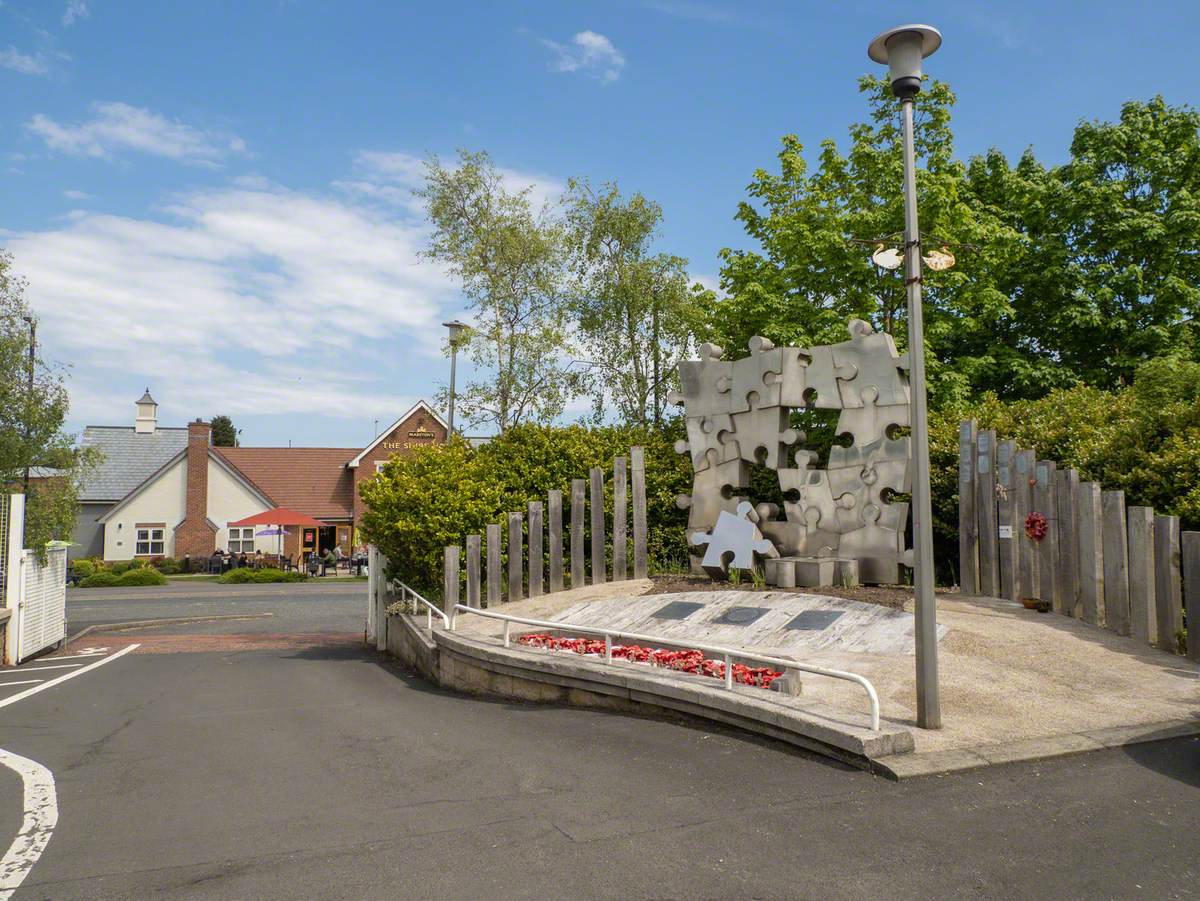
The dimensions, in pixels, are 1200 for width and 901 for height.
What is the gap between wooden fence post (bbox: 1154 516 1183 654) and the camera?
9430mm

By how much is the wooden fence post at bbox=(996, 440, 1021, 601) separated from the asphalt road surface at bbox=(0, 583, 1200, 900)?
194 inches

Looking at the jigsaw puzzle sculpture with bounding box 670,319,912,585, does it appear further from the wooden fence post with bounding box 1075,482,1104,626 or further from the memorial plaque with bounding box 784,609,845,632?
the wooden fence post with bounding box 1075,482,1104,626

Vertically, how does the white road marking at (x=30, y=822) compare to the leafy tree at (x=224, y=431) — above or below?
below

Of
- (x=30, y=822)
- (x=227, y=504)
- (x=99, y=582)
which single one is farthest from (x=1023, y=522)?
(x=227, y=504)

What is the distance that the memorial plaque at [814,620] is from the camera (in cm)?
1033

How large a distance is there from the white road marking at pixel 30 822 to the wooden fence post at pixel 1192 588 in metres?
10.0

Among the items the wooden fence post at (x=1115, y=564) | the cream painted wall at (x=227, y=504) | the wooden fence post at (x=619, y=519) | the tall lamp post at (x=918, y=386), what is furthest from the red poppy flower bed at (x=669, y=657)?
the cream painted wall at (x=227, y=504)

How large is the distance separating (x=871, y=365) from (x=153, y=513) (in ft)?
137

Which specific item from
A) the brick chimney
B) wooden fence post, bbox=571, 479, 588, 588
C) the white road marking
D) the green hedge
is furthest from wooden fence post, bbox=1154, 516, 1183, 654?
the brick chimney

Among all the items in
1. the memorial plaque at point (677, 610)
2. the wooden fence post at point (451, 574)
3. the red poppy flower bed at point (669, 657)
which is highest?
the wooden fence post at point (451, 574)

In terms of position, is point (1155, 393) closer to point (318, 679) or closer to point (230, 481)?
point (318, 679)

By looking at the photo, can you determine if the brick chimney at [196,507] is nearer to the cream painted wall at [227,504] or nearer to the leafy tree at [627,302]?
the cream painted wall at [227,504]

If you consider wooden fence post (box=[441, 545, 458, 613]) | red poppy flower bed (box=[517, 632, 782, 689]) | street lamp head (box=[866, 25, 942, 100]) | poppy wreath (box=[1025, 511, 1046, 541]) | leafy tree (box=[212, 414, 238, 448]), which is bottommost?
red poppy flower bed (box=[517, 632, 782, 689])

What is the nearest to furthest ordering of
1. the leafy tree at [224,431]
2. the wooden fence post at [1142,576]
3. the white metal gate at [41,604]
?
the wooden fence post at [1142,576], the white metal gate at [41,604], the leafy tree at [224,431]
